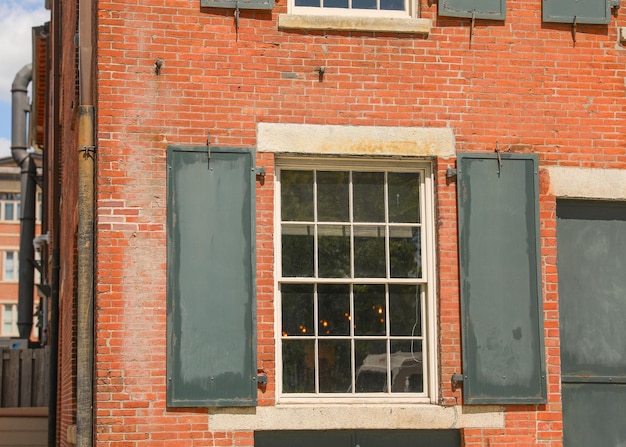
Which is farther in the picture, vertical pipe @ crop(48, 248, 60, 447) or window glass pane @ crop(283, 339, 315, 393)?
vertical pipe @ crop(48, 248, 60, 447)

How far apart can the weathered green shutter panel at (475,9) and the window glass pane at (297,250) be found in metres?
2.39

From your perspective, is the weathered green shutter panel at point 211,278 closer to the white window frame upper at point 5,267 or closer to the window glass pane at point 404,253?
the window glass pane at point 404,253

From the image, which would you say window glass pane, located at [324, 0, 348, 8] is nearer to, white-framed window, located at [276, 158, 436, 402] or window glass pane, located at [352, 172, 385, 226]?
white-framed window, located at [276, 158, 436, 402]

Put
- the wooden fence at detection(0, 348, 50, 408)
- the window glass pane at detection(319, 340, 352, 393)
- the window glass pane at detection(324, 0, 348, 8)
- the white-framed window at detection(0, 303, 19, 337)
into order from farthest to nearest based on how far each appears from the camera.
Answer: the white-framed window at detection(0, 303, 19, 337)
the wooden fence at detection(0, 348, 50, 408)
the window glass pane at detection(324, 0, 348, 8)
the window glass pane at detection(319, 340, 352, 393)

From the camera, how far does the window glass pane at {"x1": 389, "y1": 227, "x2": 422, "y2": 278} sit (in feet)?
31.3

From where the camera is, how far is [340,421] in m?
9.08

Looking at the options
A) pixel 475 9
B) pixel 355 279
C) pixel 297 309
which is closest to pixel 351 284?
pixel 355 279

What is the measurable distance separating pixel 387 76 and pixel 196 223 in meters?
2.22

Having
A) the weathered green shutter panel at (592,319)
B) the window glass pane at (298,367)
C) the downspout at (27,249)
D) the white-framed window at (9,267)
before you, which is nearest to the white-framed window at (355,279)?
the window glass pane at (298,367)

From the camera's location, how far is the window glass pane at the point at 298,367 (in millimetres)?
9258

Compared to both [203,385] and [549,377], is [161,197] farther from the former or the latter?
[549,377]

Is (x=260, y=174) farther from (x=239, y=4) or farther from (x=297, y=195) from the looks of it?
(x=239, y=4)

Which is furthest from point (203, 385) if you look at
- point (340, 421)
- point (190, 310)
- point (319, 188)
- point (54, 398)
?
point (54, 398)

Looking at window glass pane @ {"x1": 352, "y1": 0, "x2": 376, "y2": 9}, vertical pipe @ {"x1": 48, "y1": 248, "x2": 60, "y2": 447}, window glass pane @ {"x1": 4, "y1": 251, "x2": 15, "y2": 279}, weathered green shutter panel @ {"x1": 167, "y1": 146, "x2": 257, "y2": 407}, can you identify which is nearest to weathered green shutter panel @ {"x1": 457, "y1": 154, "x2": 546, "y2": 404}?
window glass pane @ {"x1": 352, "y1": 0, "x2": 376, "y2": 9}
